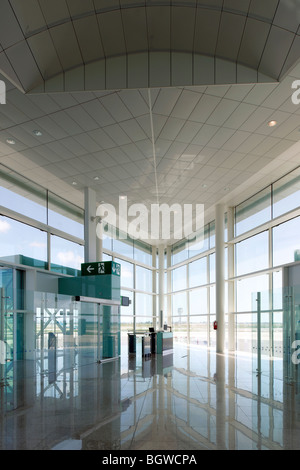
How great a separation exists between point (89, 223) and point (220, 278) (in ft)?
24.9

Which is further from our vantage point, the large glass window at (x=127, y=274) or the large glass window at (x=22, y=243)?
the large glass window at (x=127, y=274)

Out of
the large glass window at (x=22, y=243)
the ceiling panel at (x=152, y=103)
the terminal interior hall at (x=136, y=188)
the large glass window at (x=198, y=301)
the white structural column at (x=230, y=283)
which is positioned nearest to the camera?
the terminal interior hall at (x=136, y=188)

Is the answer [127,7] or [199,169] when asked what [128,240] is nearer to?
[199,169]

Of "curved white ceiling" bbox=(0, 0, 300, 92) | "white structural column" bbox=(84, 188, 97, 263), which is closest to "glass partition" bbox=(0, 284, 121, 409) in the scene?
"white structural column" bbox=(84, 188, 97, 263)

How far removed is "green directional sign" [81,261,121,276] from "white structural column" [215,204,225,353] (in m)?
6.47

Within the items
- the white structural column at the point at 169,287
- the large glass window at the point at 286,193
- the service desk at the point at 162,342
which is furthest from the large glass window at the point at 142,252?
the large glass window at the point at 286,193

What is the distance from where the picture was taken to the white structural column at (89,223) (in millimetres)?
16562

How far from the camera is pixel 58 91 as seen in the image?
9.12m

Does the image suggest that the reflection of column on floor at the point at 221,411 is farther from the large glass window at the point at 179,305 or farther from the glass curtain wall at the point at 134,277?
the large glass window at the point at 179,305

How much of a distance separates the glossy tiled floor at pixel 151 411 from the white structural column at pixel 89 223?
23.1 ft

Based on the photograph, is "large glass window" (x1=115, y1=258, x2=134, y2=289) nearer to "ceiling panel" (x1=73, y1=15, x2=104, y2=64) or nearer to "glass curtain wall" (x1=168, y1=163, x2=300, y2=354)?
"glass curtain wall" (x1=168, y1=163, x2=300, y2=354)

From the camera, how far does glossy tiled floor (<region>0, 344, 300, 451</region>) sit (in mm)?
4398

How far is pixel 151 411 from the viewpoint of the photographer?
5.80 m

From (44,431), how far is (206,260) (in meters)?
20.6
